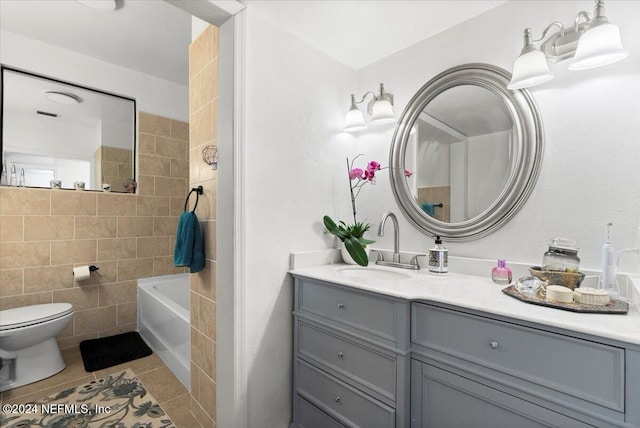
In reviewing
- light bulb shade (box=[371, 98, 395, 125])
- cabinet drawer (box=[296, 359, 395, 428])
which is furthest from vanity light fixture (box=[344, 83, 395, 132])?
cabinet drawer (box=[296, 359, 395, 428])

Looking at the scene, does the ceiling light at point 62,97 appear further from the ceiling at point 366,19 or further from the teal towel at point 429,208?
the teal towel at point 429,208

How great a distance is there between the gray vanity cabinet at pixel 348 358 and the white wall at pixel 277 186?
120mm

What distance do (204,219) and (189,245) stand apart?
172mm

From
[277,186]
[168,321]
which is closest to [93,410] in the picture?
[168,321]

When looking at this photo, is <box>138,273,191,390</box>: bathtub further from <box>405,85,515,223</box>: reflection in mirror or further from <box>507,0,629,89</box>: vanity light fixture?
<box>507,0,629,89</box>: vanity light fixture

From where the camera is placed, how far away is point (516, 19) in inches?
55.6

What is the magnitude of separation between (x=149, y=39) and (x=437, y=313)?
9.32ft

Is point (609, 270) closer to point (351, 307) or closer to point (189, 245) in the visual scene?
point (351, 307)

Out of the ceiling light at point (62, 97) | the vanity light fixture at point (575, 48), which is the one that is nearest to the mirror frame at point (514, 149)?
the vanity light fixture at point (575, 48)

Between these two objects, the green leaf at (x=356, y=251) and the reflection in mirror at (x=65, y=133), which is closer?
the green leaf at (x=356, y=251)

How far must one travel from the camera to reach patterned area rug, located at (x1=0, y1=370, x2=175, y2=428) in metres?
1.64

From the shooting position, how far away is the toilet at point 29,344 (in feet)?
6.33

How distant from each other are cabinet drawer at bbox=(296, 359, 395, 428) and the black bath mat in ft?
5.42

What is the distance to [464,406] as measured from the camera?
101 cm
